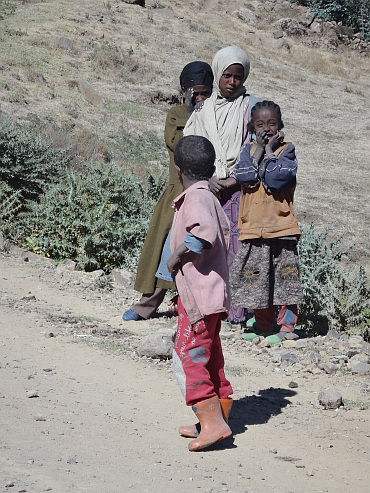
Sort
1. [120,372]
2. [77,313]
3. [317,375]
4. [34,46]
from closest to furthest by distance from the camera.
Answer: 1. [120,372]
2. [317,375]
3. [77,313]
4. [34,46]

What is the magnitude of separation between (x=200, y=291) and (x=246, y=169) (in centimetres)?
188

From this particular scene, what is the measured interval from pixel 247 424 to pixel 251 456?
480mm

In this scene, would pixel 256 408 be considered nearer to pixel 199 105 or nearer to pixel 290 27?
pixel 199 105

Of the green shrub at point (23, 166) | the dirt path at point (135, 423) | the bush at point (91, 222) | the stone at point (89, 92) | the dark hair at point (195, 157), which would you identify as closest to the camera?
the dirt path at point (135, 423)

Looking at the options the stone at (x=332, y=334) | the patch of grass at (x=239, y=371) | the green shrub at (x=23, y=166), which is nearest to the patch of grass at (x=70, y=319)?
the patch of grass at (x=239, y=371)

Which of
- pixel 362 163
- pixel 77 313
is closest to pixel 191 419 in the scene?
pixel 77 313

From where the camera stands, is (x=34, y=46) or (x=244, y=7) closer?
(x=34, y=46)

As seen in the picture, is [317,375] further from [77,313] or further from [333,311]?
[77,313]

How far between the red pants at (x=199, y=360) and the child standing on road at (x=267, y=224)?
5.73ft

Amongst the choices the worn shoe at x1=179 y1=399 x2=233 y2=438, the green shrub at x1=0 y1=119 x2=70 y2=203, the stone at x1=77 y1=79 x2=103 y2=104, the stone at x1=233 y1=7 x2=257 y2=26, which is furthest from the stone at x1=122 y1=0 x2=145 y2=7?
the worn shoe at x1=179 y1=399 x2=233 y2=438

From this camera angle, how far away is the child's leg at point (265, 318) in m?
5.44

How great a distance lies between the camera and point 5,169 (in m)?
8.42

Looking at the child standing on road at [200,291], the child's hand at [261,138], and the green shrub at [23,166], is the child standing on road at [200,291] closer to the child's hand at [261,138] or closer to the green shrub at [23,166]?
the child's hand at [261,138]

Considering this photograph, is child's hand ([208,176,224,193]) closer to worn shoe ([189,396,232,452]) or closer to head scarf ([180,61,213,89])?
head scarf ([180,61,213,89])
